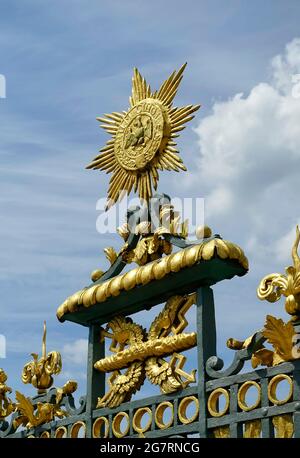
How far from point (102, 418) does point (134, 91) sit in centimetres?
377

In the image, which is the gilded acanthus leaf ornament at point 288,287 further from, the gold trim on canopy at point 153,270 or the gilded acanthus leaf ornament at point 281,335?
the gold trim on canopy at point 153,270

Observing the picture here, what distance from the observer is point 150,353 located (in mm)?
11375

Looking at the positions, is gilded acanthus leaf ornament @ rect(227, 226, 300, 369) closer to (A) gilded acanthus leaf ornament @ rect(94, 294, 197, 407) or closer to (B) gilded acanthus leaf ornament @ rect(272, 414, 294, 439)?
(B) gilded acanthus leaf ornament @ rect(272, 414, 294, 439)

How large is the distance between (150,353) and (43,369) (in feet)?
7.49

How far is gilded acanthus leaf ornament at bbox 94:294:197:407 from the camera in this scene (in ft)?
36.2

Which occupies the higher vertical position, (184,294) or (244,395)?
(184,294)

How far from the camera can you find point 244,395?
10227 millimetres

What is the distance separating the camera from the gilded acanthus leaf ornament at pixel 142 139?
38.2 feet
